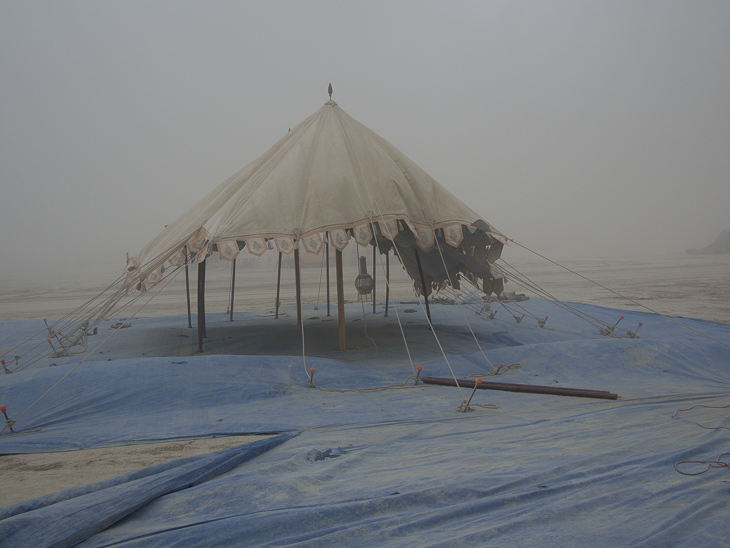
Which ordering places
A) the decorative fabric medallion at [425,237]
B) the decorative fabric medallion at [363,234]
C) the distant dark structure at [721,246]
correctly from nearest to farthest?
the decorative fabric medallion at [363,234] → the decorative fabric medallion at [425,237] → the distant dark structure at [721,246]

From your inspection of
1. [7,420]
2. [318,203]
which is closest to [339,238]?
[318,203]

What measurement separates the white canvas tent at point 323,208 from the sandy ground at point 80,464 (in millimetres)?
2834

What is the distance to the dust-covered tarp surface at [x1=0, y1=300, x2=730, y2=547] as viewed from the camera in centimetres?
189

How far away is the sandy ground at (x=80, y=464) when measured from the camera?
2664 mm

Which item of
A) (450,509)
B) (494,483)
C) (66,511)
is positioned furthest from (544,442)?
(66,511)

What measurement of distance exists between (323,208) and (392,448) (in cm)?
380

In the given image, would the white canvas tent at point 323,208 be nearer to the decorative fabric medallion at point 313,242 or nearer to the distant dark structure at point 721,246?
the decorative fabric medallion at point 313,242

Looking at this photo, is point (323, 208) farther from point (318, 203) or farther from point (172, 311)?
point (172, 311)

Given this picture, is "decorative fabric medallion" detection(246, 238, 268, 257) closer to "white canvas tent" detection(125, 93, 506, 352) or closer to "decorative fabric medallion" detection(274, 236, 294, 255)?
"white canvas tent" detection(125, 93, 506, 352)

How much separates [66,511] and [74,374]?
9.16 feet

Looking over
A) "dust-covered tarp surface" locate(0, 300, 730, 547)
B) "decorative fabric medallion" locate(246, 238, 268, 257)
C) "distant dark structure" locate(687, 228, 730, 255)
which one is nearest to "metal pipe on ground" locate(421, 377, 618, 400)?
"dust-covered tarp surface" locate(0, 300, 730, 547)

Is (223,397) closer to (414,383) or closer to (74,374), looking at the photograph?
(74,374)

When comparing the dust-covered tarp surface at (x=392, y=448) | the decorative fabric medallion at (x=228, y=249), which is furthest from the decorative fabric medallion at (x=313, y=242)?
the dust-covered tarp surface at (x=392, y=448)

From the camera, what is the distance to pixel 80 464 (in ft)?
9.82
